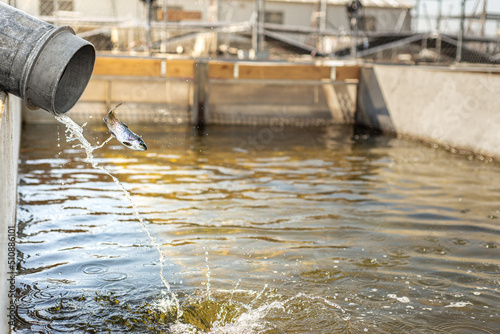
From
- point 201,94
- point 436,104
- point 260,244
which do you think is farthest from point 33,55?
point 201,94

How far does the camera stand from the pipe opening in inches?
180

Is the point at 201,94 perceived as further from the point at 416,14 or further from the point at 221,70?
the point at 416,14

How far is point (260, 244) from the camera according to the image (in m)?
6.09

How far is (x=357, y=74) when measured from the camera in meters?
15.5

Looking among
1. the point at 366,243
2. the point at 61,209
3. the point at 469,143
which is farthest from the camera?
the point at 469,143

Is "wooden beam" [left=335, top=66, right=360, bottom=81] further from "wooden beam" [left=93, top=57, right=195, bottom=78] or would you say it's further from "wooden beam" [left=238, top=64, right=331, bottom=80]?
"wooden beam" [left=93, top=57, right=195, bottom=78]

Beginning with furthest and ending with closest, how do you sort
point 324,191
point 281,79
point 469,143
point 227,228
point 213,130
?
point 281,79 → point 213,130 → point 469,143 → point 324,191 → point 227,228

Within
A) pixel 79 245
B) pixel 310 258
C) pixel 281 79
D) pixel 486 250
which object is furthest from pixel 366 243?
pixel 281 79

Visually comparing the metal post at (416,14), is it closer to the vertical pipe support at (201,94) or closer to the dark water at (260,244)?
the vertical pipe support at (201,94)

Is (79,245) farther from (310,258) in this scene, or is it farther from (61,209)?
(310,258)

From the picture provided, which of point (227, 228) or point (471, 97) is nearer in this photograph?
point (227, 228)

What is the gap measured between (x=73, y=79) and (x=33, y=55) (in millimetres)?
602

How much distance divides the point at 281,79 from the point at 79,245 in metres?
10.2

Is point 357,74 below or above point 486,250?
above
